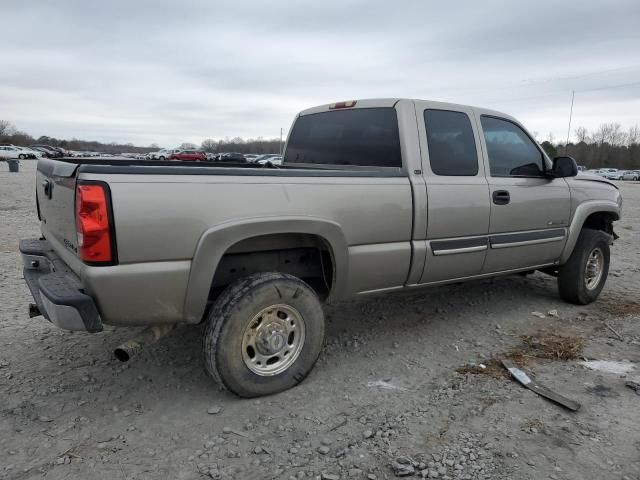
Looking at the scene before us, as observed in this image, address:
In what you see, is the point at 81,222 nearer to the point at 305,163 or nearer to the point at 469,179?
the point at 305,163

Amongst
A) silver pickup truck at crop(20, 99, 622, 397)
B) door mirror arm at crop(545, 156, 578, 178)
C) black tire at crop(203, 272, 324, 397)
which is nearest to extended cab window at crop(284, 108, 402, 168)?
silver pickup truck at crop(20, 99, 622, 397)

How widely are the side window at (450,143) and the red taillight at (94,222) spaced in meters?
Answer: 2.45

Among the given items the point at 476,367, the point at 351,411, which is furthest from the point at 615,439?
the point at 351,411

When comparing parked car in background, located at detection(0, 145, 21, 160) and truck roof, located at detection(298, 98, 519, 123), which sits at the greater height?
parked car in background, located at detection(0, 145, 21, 160)

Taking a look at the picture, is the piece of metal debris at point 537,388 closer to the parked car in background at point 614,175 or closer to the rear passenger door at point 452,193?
the rear passenger door at point 452,193

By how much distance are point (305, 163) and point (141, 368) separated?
2322 millimetres

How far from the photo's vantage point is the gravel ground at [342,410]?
2.56 m

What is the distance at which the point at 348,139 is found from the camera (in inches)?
171

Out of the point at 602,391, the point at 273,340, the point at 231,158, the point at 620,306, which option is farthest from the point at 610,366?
the point at 231,158

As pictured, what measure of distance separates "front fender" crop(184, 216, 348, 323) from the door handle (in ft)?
5.68

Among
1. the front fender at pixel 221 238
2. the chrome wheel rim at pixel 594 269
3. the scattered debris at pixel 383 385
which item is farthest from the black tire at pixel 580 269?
the front fender at pixel 221 238

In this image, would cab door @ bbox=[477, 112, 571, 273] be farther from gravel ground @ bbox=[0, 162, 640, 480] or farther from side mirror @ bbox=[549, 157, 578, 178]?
gravel ground @ bbox=[0, 162, 640, 480]

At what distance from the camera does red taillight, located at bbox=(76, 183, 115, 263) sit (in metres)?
2.54

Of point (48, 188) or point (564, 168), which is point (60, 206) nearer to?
Answer: point (48, 188)
